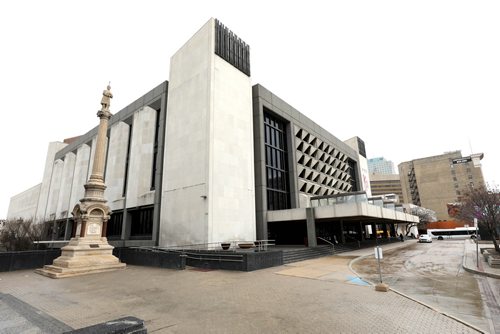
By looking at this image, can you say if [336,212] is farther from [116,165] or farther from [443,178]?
[443,178]

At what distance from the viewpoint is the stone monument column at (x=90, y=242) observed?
17.6 metres

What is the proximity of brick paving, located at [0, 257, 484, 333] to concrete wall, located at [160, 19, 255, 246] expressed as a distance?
11201 millimetres

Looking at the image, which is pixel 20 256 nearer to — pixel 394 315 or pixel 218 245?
pixel 218 245

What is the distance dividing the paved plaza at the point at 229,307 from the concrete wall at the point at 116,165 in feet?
74.2

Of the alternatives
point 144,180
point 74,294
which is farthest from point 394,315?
point 144,180

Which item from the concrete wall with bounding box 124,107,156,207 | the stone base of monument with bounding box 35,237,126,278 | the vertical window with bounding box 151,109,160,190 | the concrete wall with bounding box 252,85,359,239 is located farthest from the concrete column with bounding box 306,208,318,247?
the vertical window with bounding box 151,109,160,190

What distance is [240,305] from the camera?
8.70m

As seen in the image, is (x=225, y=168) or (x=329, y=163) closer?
(x=225, y=168)

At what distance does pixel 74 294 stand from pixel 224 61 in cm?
2545

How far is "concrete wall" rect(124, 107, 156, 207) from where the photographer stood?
103 feet

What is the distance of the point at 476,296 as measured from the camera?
32.0 ft

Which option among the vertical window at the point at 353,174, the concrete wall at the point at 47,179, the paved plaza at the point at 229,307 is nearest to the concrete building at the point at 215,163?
the paved plaza at the point at 229,307

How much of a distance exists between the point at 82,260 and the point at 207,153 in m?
12.9

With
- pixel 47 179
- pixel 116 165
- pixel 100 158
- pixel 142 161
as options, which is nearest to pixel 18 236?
pixel 116 165
